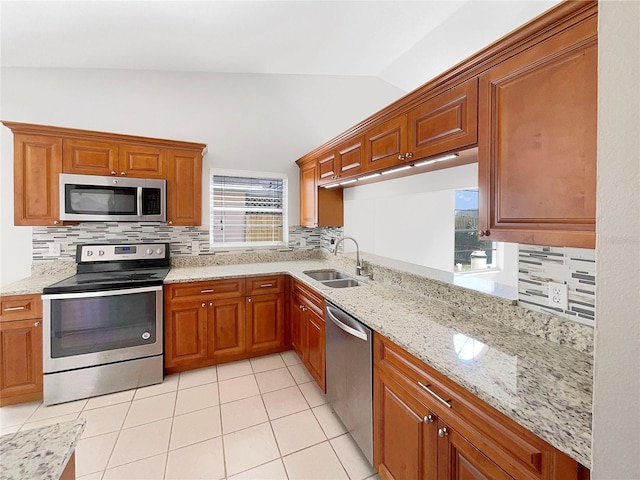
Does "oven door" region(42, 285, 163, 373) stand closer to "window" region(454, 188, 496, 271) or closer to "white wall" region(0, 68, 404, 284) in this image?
"white wall" region(0, 68, 404, 284)

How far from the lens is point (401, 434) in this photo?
128 centimetres

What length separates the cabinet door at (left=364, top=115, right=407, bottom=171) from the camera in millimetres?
1740

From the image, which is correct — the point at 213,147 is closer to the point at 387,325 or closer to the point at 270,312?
the point at 270,312

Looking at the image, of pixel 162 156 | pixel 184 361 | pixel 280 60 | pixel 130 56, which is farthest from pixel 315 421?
pixel 130 56

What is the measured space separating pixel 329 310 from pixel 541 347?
1170mm

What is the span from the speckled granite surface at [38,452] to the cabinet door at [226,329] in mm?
1974

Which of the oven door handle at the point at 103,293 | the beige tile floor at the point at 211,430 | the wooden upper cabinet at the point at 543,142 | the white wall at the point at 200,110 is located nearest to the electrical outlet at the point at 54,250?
the white wall at the point at 200,110

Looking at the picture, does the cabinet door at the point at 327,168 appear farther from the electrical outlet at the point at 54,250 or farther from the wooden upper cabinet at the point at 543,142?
the electrical outlet at the point at 54,250

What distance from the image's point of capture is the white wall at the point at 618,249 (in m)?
0.42

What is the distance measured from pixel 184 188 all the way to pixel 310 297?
168cm

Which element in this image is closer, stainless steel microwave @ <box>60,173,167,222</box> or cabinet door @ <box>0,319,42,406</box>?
cabinet door @ <box>0,319,42,406</box>

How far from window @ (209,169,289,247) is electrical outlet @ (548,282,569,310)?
2.75m

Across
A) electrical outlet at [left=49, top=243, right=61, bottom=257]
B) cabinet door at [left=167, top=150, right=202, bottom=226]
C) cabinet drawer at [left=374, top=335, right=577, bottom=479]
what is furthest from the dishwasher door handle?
electrical outlet at [left=49, top=243, right=61, bottom=257]

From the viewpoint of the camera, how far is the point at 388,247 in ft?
9.85
